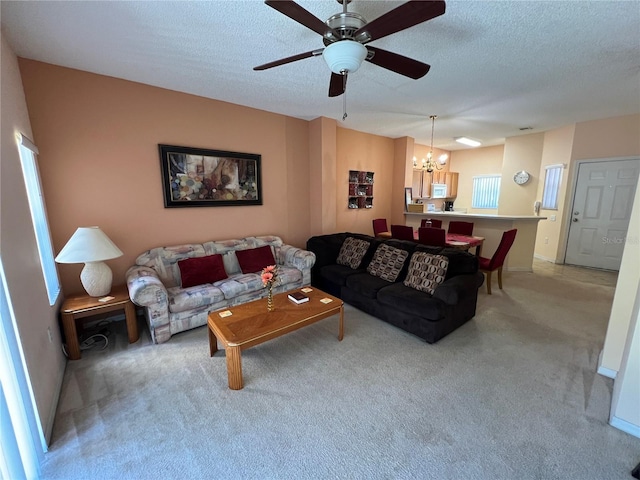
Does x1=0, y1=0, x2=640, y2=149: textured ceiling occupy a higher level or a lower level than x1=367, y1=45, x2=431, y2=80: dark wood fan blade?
higher

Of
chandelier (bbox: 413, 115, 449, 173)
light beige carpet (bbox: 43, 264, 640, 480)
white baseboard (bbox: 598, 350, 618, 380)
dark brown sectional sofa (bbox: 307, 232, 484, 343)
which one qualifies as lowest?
light beige carpet (bbox: 43, 264, 640, 480)

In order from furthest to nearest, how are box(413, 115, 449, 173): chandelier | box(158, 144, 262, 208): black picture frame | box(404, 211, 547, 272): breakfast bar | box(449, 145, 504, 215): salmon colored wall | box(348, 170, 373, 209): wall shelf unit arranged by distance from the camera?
box(449, 145, 504, 215): salmon colored wall, box(348, 170, 373, 209): wall shelf unit, box(413, 115, 449, 173): chandelier, box(404, 211, 547, 272): breakfast bar, box(158, 144, 262, 208): black picture frame

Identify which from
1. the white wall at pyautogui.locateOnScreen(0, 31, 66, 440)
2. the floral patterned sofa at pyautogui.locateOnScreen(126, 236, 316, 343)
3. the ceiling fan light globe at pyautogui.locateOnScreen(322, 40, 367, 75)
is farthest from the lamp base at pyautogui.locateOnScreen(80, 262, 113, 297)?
the ceiling fan light globe at pyautogui.locateOnScreen(322, 40, 367, 75)

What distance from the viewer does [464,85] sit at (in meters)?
3.05

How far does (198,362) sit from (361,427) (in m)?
1.50

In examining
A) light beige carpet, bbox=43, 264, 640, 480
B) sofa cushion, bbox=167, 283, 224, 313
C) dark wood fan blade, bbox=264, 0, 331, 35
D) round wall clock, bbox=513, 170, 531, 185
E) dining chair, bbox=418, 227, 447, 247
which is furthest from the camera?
round wall clock, bbox=513, 170, 531, 185

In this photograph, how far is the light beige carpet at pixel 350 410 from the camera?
146cm

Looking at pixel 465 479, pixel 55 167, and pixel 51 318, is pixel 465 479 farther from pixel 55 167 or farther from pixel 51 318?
pixel 55 167

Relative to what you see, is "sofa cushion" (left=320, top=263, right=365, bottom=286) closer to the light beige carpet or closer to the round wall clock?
the light beige carpet

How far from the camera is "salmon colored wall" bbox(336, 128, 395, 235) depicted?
5055 millimetres

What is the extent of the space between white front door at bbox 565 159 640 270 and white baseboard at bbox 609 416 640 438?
15.4 ft

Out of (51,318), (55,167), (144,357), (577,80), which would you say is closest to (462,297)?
(577,80)

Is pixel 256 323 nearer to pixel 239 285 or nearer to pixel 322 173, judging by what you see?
pixel 239 285

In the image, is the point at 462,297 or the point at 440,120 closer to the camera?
the point at 462,297
